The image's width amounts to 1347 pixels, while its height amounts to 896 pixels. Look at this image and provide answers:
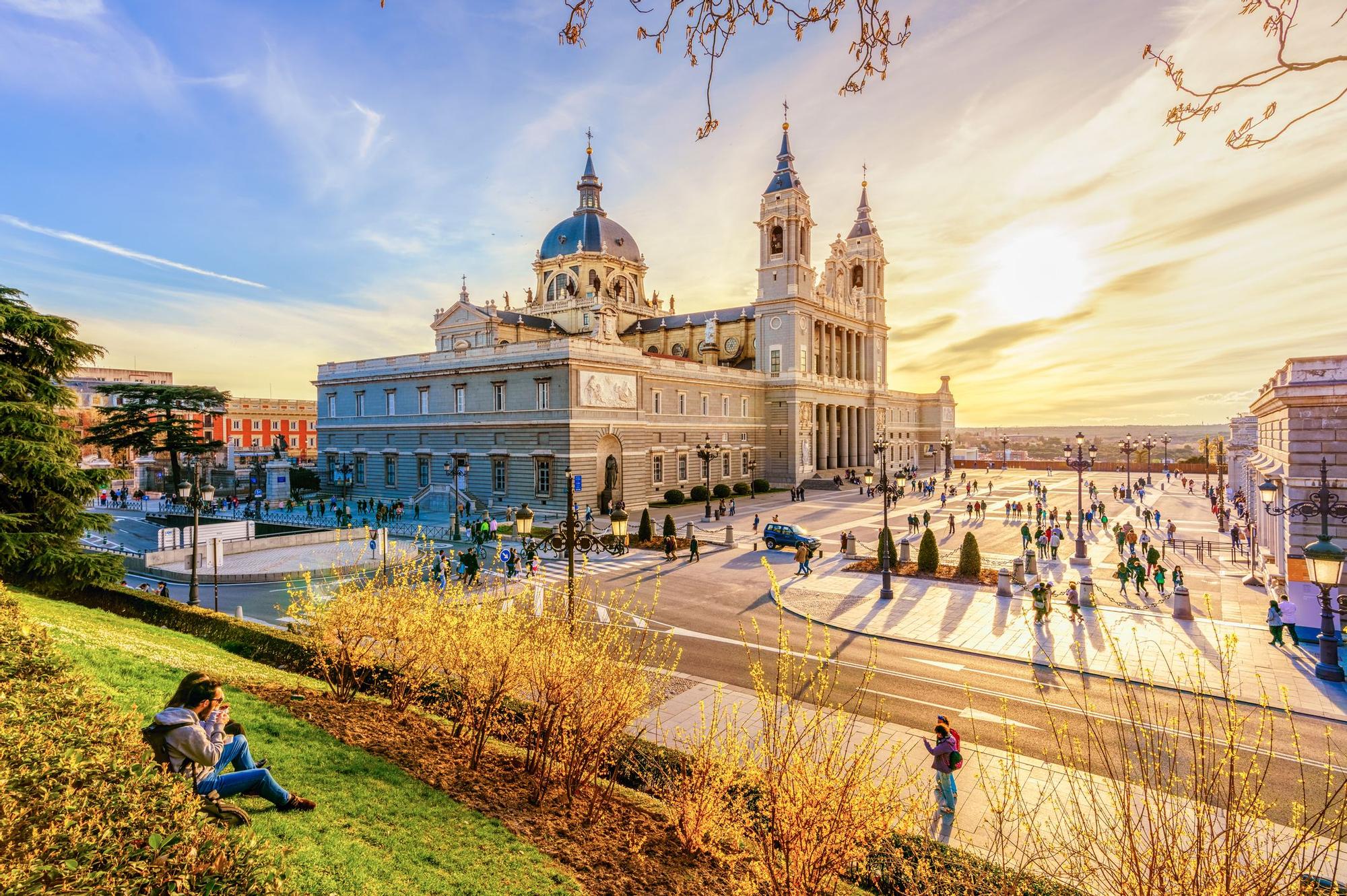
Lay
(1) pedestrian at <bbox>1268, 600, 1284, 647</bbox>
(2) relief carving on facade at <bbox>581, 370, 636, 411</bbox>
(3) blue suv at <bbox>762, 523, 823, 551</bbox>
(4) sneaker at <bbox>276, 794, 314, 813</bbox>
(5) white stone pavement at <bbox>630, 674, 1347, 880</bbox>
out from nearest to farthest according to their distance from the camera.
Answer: (4) sneaker at <bbox>276, 794, 314, 813</bbox>
(5) white stone pavement at <bbox>630, 674, 1347, 880</bbox>
(1) pedestrian at <bbox>1268, 600, 1284, 647</bbox>
(3) blue suv at <bbox>762, 523, 823, 551</bbox>
(2) relief carving on facade at <bbox>581, 370, 636, 411</bbox>

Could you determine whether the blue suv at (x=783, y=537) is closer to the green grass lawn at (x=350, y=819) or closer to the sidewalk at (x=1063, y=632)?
the sidewalk at (x=1063, y=632)

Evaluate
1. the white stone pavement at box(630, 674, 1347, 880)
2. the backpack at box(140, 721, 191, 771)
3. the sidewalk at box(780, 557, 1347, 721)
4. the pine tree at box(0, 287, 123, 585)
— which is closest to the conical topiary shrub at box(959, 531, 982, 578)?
the sidewalk at box(780, 557, 1347, 721)

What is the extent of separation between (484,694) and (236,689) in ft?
12.4

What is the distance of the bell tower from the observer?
200 ft

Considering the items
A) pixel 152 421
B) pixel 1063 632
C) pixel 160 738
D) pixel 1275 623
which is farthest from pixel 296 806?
pixel 152 421

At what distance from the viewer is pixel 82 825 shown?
3.81 meters

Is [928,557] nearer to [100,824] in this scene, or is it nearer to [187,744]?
[187,744]

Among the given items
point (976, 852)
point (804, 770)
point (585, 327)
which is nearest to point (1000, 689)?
point (976, 852)

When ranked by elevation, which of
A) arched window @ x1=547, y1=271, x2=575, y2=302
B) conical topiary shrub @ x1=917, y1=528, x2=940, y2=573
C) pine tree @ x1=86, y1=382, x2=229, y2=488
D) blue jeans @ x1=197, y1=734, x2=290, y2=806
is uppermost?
arched window @ x1=547, y1=271, x2=575, y2=302

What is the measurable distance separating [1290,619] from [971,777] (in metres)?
13.5

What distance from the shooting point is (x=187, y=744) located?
18.9 ft

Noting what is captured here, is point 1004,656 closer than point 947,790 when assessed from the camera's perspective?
No

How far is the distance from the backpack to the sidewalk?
40.5 feet

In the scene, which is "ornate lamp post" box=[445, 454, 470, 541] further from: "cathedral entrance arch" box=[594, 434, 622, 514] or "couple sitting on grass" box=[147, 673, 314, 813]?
"couple sitting on grass" box=[147, 673, 314, 813]
